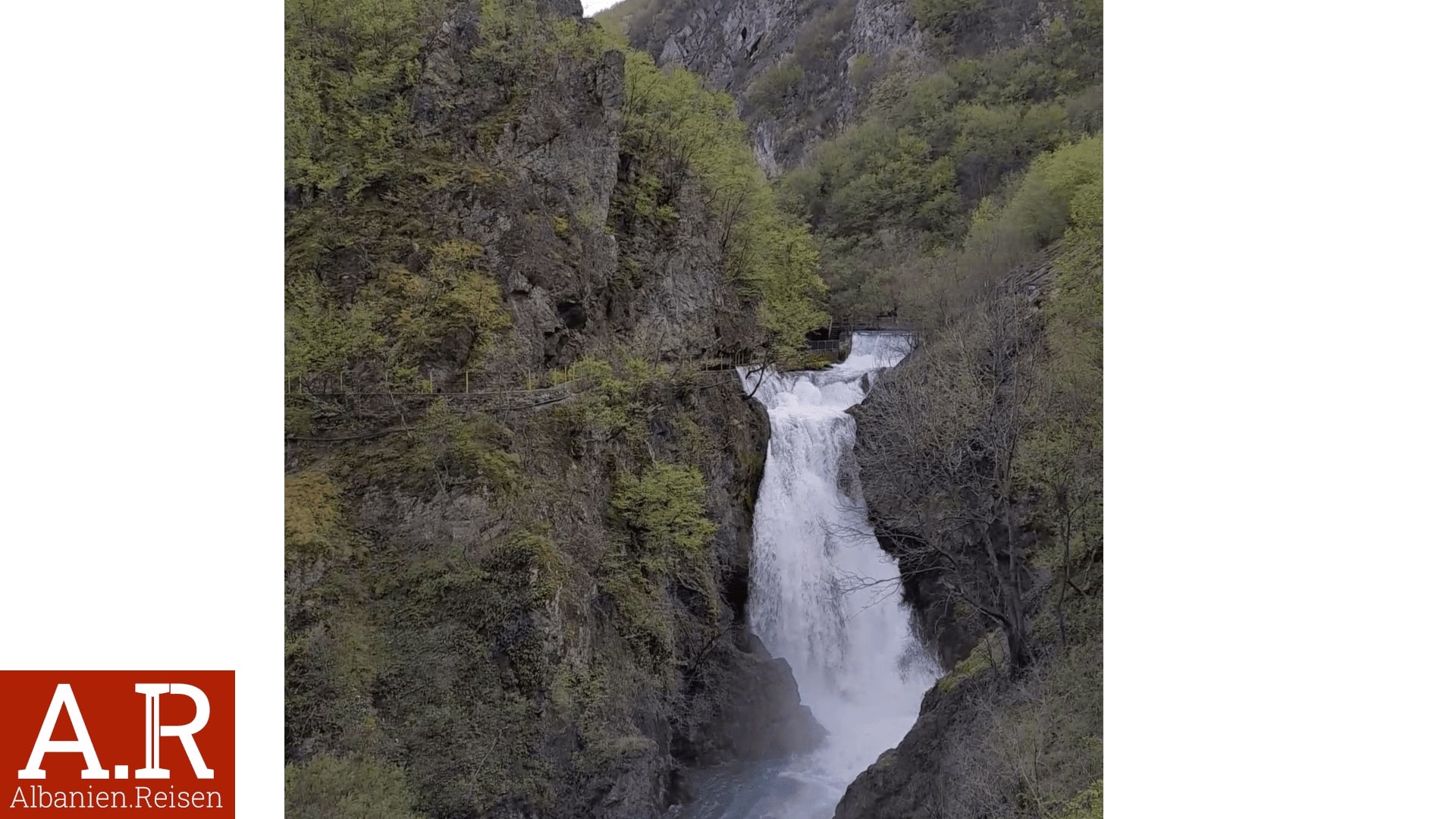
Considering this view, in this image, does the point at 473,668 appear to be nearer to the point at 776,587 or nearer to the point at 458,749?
the point at 458,749

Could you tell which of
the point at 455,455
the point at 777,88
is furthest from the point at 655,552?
the point at 777,88

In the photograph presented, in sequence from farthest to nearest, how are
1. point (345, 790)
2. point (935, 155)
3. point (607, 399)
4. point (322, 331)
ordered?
point (935, 155) < point (607, 399) < point (322, 331) < point (345, 790)

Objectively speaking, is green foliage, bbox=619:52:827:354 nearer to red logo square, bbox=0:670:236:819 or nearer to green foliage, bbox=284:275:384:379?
green foliage, bbox=284:275:384:379

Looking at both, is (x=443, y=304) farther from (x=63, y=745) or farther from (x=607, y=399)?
(x=63, y=745)

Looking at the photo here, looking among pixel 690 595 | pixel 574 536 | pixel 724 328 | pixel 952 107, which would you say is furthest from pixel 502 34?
pixel 952 107

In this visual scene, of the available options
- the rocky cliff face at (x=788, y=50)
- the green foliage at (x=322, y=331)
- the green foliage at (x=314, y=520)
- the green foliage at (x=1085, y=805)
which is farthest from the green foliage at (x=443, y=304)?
the rocky cliff face at (x=788, y=50)

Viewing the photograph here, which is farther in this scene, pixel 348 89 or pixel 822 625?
pixel 822 625

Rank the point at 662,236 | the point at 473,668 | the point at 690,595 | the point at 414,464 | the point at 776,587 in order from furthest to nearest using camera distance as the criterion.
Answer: the point at 662,236 < the point at 776,587 < the point at 690,595 < the point at 414,464 < the point at 473,668
